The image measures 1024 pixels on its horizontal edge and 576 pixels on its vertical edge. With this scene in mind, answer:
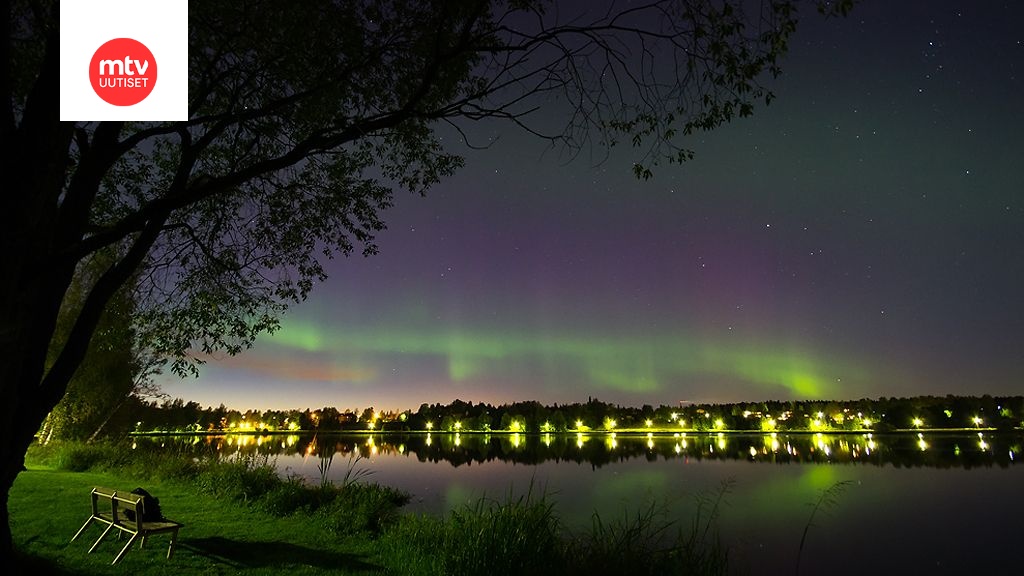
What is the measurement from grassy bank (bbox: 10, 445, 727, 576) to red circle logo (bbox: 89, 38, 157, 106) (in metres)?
6.83

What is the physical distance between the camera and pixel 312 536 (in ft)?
39.8

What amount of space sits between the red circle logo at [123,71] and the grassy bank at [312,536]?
22.4ft

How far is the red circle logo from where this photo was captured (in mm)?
6492

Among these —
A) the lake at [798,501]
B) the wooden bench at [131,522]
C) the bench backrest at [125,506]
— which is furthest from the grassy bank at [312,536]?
the lake at [798,501]

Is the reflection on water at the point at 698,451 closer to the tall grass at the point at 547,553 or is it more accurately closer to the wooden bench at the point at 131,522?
A: the wooden bench at the point at 131,522

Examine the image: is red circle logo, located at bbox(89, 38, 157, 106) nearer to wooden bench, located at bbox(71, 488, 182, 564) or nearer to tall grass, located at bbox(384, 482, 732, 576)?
wooden bench, located at bbox(71, 488, 182, 564)

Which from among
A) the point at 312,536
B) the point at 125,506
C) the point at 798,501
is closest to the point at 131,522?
the point at 125,506

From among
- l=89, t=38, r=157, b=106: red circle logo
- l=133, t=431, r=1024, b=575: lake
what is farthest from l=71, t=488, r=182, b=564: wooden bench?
l=89, t=38, r=157, b=106: red circle logo

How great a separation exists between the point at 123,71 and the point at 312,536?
32.2ft

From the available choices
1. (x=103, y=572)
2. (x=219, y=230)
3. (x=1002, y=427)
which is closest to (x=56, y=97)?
(x=219, y=230)

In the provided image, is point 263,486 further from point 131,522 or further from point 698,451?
point 698,451

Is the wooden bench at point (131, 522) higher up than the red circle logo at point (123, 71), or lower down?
lower down

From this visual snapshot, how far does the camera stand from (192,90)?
8773 millimetres

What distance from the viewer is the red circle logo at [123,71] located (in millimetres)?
6492
